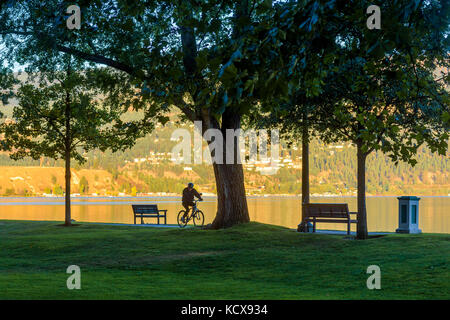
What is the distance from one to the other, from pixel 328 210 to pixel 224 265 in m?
8.38

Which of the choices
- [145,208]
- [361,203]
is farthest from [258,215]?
[361,203]

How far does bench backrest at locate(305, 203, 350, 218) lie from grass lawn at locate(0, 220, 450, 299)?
1.78 metres

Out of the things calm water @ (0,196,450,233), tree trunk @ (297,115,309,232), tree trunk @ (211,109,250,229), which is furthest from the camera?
calm water @ (0,196,450,233)

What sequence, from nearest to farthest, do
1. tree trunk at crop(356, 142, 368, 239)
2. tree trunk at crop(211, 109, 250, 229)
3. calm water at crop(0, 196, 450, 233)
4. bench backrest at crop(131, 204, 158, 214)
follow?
tree trunk at crop(356, 142, 368, 239) → tree trunk at crop(211, 109, 250, 229) → bench backrest at crop(131, 204, 158, 214) → calm water at crop(0, 196, 450, 233)

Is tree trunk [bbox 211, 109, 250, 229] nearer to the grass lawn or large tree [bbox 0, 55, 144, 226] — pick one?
the grass lawn

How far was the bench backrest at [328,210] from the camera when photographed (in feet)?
70.4

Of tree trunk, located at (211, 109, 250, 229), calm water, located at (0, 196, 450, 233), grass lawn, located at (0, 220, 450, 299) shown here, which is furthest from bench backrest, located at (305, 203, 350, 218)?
calm water, located at (0, 196, 450, 233)

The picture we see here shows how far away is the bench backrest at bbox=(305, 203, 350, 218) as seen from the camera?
2145 centimetres

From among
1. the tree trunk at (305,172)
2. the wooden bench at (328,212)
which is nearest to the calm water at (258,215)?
the tree trunk at (305,172)

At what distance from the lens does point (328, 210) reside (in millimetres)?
21641
